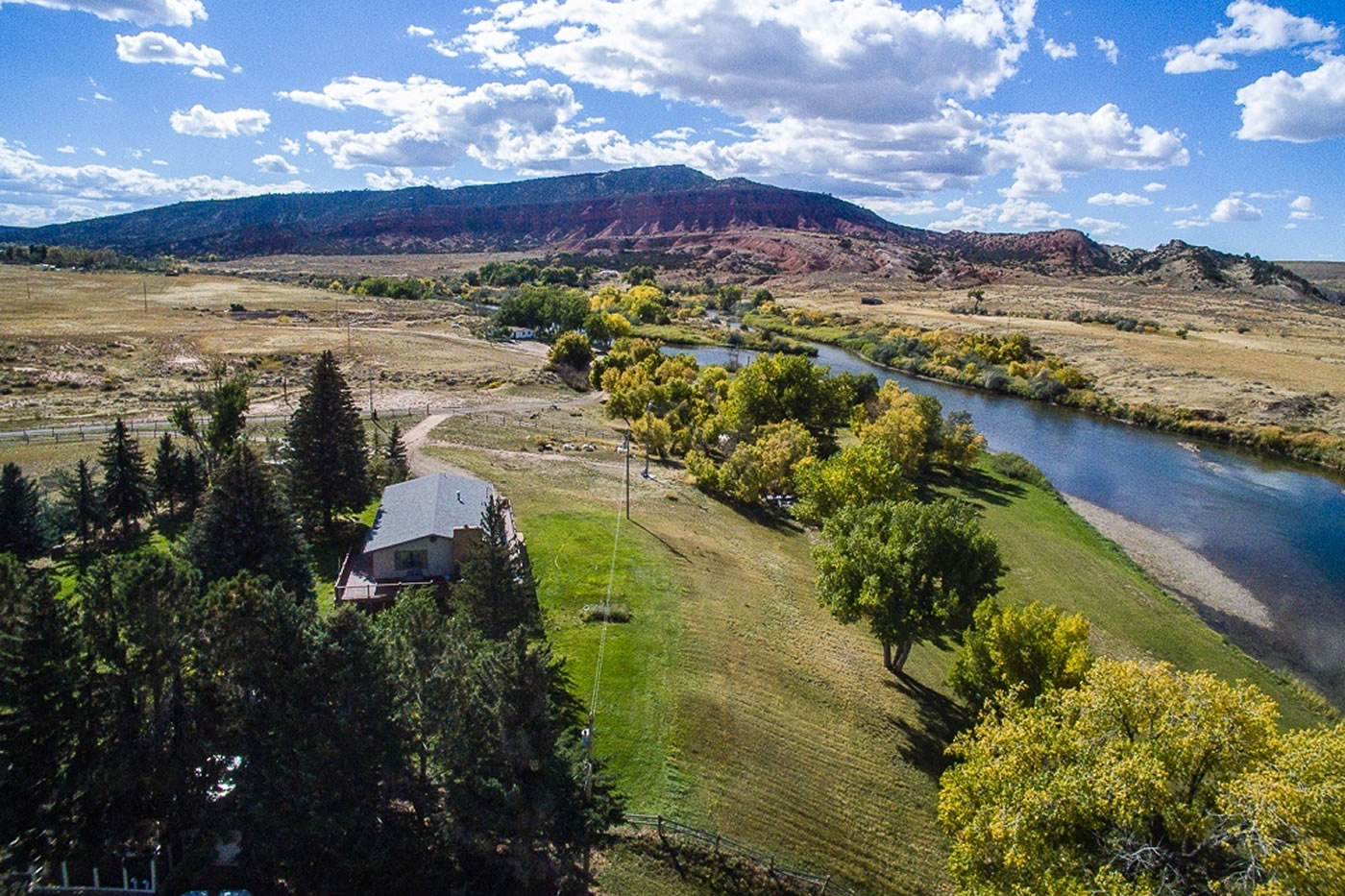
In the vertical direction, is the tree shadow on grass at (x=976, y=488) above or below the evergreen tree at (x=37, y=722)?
below

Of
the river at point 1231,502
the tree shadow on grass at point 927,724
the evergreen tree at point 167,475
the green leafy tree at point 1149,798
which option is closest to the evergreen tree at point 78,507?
the evergreen tree at point 167,475

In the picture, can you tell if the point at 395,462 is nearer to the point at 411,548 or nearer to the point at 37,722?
the point at 411,548

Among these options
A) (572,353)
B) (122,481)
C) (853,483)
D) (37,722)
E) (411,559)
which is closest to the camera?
(37,722)

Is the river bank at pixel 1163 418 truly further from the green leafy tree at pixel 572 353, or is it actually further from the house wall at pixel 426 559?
the house wall at pixel 426 559

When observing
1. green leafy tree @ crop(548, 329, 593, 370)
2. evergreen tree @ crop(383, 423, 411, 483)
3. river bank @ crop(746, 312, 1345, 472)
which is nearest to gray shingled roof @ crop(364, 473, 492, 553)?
evergreen tree @ crop(383, 423, 411, 483)

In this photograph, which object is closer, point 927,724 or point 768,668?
point 927,724

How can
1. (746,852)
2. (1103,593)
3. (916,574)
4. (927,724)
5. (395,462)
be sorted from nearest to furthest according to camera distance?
(746,852)
(916,574)
(927,724)
(1103,593)
(395,462)

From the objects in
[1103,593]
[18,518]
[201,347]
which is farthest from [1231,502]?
[201,347]

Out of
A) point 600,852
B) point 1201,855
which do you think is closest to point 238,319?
point 600,852
